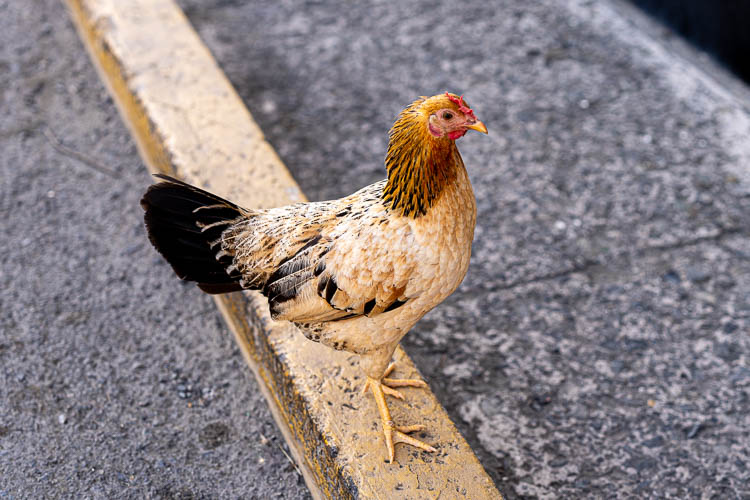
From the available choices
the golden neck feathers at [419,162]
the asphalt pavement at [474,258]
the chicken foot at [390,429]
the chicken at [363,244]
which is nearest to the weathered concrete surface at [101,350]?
the asphalt pavement at [474,258]

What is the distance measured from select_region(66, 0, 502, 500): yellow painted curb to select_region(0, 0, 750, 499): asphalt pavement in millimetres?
193

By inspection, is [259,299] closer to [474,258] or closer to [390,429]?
[390,429]

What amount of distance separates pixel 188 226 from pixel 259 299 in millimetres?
553

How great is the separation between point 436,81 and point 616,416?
256 centimetres

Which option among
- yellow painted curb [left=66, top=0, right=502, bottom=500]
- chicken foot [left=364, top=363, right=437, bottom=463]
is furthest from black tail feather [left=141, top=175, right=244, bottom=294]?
chicken foot [left=364, top=363, right=437, bottom=463]

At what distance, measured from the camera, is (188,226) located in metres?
2.46

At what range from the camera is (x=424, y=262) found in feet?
7.25

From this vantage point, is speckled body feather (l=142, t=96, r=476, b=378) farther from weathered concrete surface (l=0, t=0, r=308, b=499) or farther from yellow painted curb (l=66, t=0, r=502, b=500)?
weathered concrete surface (l=0, t=0, r=308, b=499)

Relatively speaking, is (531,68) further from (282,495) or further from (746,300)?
(282,495)

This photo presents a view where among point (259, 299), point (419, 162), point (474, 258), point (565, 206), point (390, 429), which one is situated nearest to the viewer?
point (419, 162)

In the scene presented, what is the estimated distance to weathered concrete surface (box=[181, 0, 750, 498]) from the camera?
9.55 feet

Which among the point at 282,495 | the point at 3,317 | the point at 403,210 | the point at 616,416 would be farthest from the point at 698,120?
the point at 3,317

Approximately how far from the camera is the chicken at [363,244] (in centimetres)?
219

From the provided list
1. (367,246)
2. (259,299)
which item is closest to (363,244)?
(367,246)
